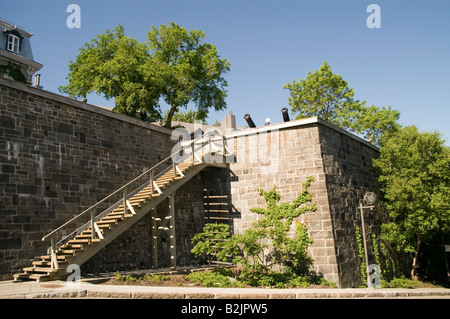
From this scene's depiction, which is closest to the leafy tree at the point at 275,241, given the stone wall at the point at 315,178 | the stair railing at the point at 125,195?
the stone wall at the point at 315,178

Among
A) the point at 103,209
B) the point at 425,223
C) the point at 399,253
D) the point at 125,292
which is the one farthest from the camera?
the point at 399,253

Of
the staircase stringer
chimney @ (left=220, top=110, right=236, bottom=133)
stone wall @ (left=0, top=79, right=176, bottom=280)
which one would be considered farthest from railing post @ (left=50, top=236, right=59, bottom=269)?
chimney @ (left=220, top=110, right=236, bottom=133)

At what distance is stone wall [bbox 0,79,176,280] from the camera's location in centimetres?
923

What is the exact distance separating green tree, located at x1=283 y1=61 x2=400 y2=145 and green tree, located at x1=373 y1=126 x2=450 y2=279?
864cm

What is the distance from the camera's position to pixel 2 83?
31.7 ft

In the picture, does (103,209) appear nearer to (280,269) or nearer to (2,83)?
(2,83)

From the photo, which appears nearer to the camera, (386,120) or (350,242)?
(350,242)

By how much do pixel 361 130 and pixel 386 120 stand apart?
5.58ft

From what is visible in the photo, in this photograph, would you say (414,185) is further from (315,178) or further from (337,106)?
(337,106)

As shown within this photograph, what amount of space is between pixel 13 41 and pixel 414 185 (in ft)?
91.8

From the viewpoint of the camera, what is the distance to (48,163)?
10.3m

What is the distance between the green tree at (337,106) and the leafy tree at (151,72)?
6378 millimetres

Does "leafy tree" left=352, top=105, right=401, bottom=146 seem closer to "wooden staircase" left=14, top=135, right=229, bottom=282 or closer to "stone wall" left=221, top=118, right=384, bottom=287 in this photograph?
"stone wall" left=221, top=118, right=384, bottom=287
